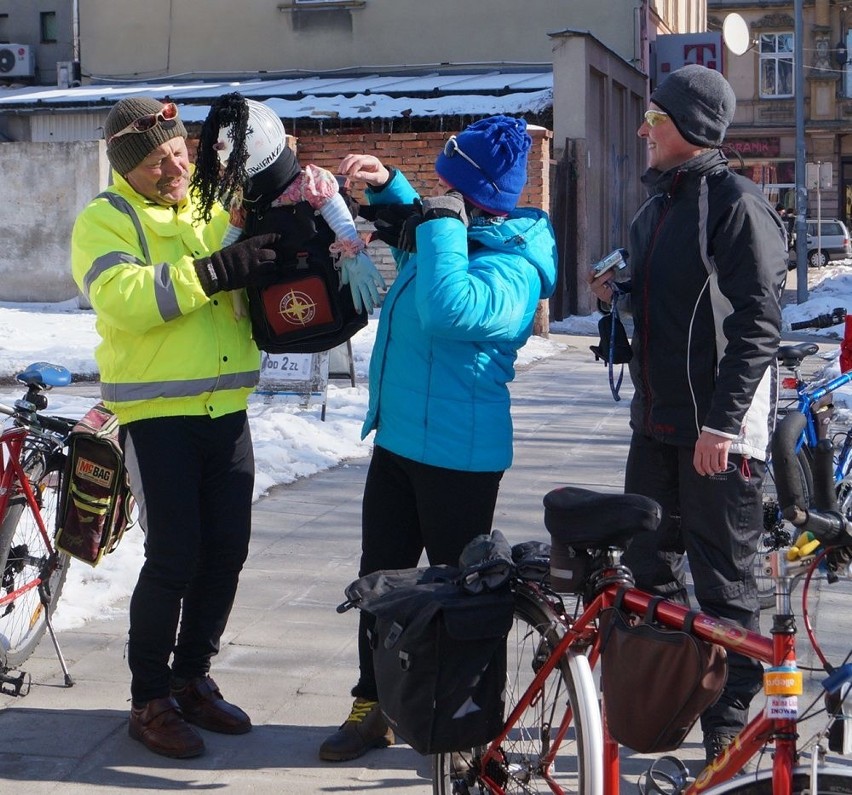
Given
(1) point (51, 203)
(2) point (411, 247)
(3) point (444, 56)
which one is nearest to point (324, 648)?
(2) point (411, 247)

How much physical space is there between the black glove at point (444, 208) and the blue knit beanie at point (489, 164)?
9 cm

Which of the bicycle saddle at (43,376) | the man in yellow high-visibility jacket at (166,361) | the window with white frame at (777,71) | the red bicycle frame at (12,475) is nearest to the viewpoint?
the man in yellow high-visibility jacket at (166,361)

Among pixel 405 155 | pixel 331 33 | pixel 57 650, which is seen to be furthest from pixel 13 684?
pixel 331 33

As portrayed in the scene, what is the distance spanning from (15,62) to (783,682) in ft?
97.5

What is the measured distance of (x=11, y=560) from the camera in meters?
4.54

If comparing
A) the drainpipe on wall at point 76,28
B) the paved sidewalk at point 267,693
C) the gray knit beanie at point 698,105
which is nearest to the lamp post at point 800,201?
the drainpipe on wall at point 76,28

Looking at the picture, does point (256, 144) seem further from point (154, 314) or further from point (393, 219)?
point (154, 314)

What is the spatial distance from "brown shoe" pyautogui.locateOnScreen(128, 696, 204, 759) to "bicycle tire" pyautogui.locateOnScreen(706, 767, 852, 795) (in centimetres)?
193

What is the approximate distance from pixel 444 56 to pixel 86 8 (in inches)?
301

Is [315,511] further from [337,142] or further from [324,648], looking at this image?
[337,142]

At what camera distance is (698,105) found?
12.1 ft

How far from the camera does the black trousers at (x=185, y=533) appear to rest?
153 inches

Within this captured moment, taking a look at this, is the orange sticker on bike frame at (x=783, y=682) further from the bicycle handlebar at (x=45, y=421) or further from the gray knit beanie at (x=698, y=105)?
the bicycle handlebar at (x=45, y=421)

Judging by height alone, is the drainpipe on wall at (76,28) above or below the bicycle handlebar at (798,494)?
above
